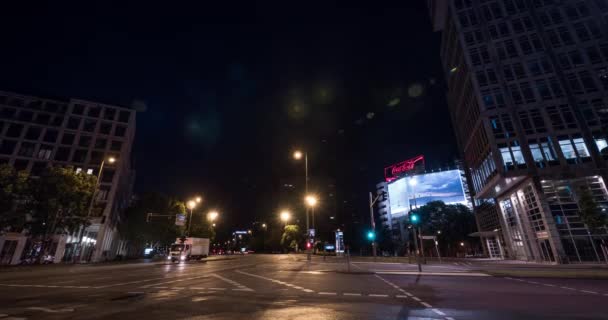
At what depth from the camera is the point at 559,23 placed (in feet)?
127

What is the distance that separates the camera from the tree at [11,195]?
30.8 m

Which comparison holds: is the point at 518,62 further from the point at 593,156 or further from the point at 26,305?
the point at 26,305

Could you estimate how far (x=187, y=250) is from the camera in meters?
43.8

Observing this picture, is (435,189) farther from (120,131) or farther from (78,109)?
(78,109)

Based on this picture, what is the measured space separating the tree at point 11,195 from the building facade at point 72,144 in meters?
13.0

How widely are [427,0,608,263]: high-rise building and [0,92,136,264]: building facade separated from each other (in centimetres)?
6508

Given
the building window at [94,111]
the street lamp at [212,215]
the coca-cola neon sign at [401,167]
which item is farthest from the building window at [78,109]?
the coca-cola neon sign at [401,167]

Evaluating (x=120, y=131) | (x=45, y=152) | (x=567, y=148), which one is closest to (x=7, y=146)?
(x=45, y=152)

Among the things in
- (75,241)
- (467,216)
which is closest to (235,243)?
(75,241)

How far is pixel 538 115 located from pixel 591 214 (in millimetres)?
14333

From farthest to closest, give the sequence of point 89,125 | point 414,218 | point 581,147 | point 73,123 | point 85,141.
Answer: point 89,125 < point 73,123 < point 85,141 < point 581,147 < point 414,218

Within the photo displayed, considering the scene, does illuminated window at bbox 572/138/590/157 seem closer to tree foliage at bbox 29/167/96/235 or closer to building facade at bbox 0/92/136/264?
tree foliage at bbox 29/167/96/235

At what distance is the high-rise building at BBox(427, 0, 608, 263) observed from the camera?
30.9 meters

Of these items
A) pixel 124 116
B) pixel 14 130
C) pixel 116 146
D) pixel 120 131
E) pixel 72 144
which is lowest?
pixel 72 144
